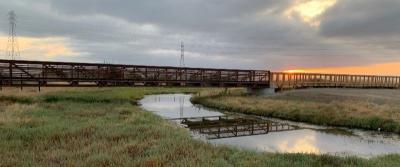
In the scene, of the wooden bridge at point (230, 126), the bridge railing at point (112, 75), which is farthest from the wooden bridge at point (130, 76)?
the wooden bridge at point (230, 126)

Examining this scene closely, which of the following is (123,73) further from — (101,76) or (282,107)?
(282,107)

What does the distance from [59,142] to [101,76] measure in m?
28.0

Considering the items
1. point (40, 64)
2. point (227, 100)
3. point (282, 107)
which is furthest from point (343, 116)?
point (40, 64)

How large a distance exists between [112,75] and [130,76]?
2066 millimetres

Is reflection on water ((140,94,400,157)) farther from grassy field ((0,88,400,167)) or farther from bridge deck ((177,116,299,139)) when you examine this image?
grassy field ((0,88,400,167))

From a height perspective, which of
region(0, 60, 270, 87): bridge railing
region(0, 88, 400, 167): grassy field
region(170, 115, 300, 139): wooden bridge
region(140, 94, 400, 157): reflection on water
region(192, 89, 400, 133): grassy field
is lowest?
region(170, 115, 300, 139): wooden bridge

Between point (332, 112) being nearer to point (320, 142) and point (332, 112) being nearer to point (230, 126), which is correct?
point (230, 126)

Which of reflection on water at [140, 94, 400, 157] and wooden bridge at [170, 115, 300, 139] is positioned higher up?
reflection on water at [140, 94, 400, 157]

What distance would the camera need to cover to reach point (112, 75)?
42.4m

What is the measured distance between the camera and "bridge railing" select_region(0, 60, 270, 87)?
121 feet

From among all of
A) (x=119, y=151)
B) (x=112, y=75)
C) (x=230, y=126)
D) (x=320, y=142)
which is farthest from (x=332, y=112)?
(x=112, y=75)

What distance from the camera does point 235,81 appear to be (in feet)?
171

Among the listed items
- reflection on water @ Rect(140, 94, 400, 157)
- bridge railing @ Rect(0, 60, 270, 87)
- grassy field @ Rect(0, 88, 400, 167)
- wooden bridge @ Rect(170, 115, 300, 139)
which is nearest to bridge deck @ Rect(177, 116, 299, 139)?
wooden bridge @ Rect(170, 115, 300, 139)

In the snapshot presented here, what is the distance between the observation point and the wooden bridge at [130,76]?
122 feet
